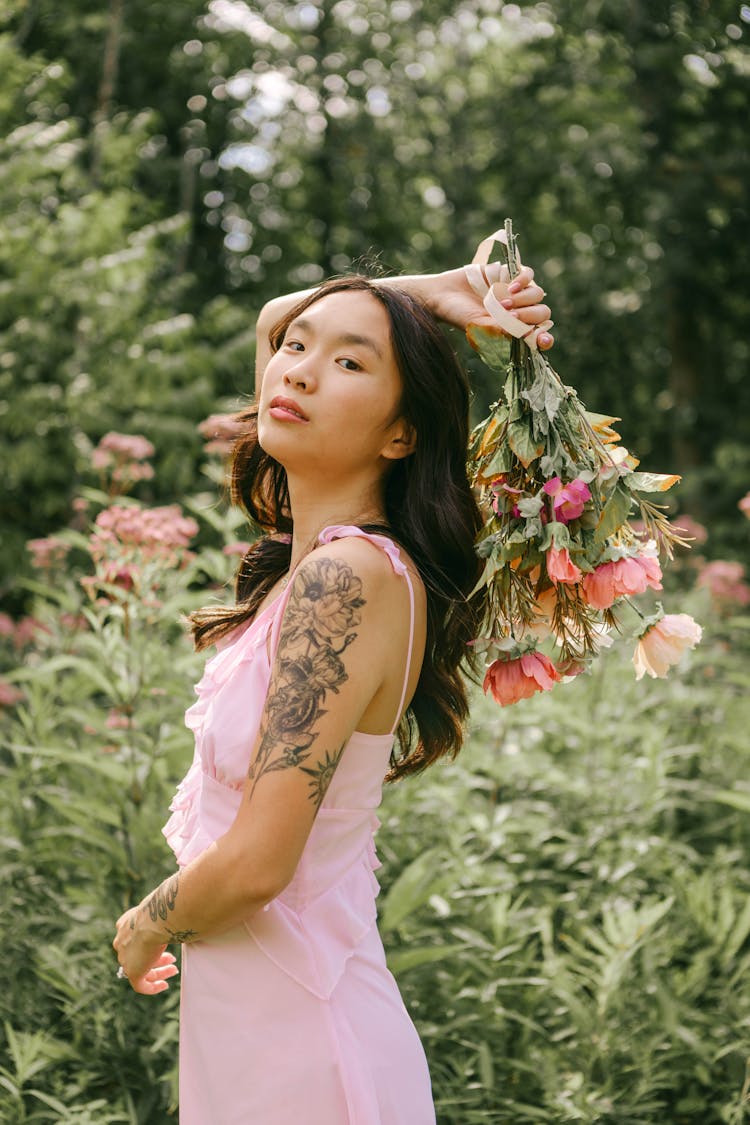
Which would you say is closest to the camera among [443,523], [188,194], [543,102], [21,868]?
[443,523]

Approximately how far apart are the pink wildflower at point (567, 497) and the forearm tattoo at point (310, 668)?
11.4 inches

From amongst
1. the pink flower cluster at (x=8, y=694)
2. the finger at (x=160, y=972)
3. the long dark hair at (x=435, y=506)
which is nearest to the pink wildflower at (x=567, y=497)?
the long dark hair at (x=435, y=506)

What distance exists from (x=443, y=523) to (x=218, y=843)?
21.7 inches

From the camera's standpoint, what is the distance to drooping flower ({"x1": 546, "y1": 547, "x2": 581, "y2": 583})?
4.76ft

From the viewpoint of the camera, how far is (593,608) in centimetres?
162

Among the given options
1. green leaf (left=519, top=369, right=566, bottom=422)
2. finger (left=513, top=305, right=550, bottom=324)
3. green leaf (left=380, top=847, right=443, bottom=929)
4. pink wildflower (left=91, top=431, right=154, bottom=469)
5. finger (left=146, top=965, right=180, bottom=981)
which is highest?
finger (left=513, top=305, right=550, bottom=324)

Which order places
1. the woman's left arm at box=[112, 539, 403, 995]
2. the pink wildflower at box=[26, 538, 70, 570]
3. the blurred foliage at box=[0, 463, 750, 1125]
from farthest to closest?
the pink wildflower at box=[26, 538, 70, 570] < the blurred foliage at box=[0, 463, 750, 1125] < the woman's left arm at box=[112, 539, 403, 995]

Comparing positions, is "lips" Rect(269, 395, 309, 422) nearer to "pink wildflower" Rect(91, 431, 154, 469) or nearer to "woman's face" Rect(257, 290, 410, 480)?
"woman's face" Rect(257, 290, 410, 480)

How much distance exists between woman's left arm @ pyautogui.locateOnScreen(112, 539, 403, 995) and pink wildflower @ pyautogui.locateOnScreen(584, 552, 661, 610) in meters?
0.28

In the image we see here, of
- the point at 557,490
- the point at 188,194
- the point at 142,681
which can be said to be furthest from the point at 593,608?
the point at 188,194

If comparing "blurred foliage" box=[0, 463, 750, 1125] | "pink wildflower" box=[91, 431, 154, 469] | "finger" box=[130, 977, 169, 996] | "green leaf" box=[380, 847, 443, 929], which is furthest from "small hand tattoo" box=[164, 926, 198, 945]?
"pink wildflower" box=[91, 431, 154, 469]

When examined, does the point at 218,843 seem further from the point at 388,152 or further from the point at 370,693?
the point at 388,152

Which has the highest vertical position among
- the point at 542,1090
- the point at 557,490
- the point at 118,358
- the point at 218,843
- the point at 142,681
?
the point at 557,490

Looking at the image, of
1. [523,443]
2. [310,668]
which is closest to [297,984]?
[310,668]
